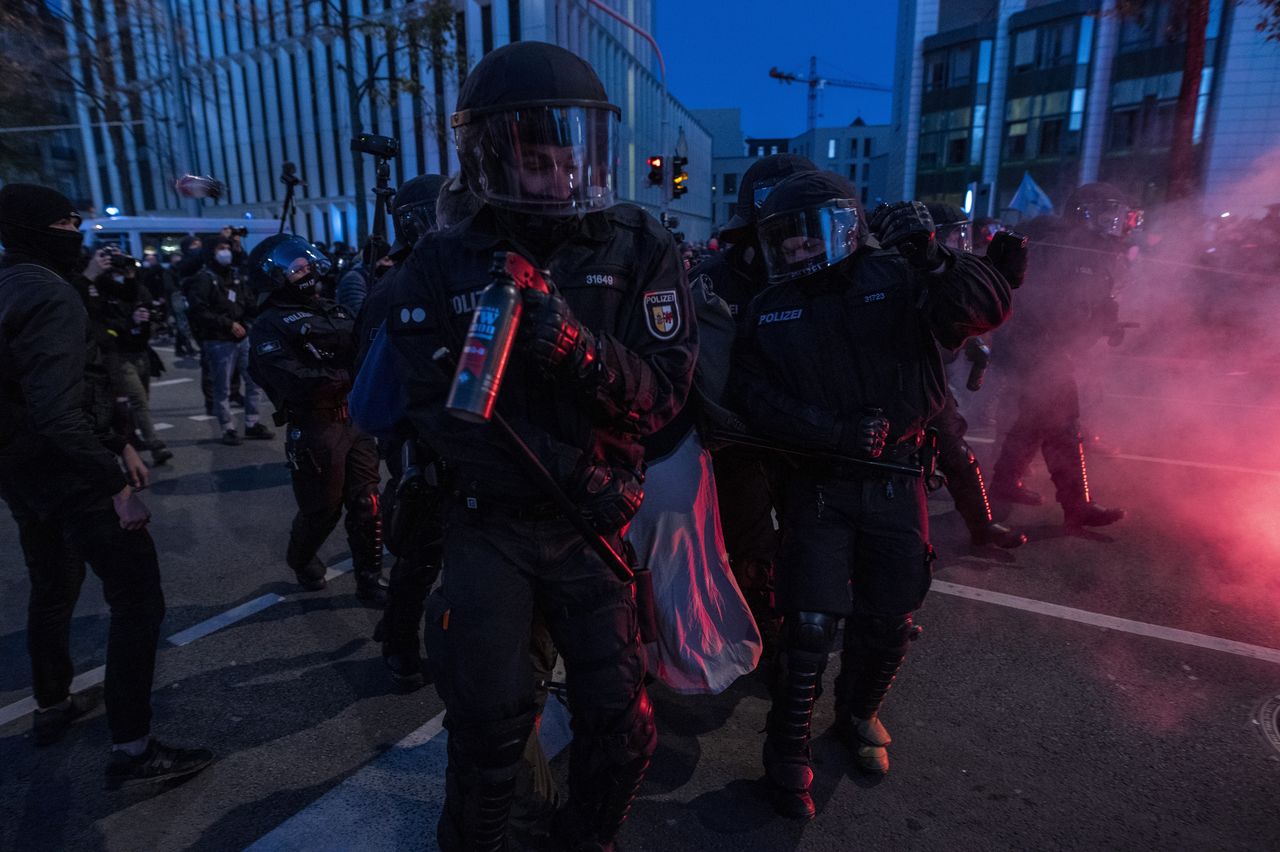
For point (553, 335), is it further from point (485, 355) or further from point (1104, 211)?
point (1104, 211)

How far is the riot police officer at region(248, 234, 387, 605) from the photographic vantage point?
3760mm

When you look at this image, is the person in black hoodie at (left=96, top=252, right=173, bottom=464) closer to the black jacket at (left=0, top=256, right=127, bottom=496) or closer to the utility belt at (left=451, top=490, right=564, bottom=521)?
the black jacket at (left=0, top=256, right=127, bottom=496)

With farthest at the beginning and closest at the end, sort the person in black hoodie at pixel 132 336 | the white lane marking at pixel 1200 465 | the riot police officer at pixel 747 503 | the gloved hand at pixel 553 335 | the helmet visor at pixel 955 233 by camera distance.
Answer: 1. the person in black hoodie at pixel 132 336
2. the white lane marking at pixel 1200 465
3. the helmet visor at pixel 955 233
4. the riot police officer at pixel 747 503
5. the gloved hand at pixel 553 335

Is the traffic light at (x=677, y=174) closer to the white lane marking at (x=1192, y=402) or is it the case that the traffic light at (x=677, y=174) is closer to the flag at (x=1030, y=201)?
the flag at (x=1030, y=201)

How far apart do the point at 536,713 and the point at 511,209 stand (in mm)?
1301

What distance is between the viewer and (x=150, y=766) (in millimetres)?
2543

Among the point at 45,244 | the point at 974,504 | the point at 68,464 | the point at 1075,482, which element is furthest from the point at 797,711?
the point at 1075,482

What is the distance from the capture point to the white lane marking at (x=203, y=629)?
3.08m

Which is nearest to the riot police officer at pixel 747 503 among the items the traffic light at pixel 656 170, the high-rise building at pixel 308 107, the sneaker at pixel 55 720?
the sneaker at pixel 55 720

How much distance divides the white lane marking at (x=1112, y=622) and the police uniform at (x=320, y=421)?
3.08 metres

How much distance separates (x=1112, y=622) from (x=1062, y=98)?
34.4 m

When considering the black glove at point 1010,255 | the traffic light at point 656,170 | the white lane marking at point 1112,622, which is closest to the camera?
the black glove at point 1010,255

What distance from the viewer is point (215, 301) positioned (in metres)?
7.53

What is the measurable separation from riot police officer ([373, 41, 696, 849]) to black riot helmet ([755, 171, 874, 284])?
2.39ft
